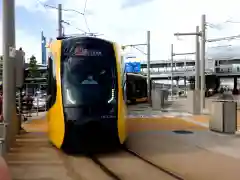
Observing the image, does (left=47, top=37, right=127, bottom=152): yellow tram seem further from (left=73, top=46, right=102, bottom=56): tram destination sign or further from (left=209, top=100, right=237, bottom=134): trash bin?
(left=209, top=100, right=237, bottom=134): trash bin

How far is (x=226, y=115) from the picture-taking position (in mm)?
13812

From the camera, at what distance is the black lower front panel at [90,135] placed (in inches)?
368

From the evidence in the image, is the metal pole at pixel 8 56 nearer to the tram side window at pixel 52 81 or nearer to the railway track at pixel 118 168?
the tram side window at pixel 52 81

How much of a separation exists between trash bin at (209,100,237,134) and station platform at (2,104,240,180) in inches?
21.2

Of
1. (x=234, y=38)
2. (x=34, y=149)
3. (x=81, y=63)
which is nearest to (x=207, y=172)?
(x=81, y=63)

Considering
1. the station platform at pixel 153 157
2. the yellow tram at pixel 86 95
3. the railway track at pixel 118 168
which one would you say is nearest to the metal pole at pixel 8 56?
the station platform at pixel 153 157

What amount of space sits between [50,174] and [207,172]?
333 centimetres

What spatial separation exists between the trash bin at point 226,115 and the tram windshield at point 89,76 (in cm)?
565

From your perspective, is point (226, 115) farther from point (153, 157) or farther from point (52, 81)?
point (52, 81)

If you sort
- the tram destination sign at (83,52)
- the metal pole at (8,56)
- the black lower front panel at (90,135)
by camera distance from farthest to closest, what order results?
the metal pole at (8,56) < the tram destination sign at (83,52) < the black lower front panel at (90,135)

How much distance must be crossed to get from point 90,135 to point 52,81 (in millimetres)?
1935

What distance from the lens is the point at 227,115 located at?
13.8 m

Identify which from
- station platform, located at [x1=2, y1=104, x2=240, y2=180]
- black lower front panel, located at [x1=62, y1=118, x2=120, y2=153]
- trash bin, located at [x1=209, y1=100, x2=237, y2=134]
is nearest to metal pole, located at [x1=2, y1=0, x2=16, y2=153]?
station platform, located at [x1=2, y1=104, x2=240, y2=180]

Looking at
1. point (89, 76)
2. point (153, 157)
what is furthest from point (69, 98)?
point (153, 157)
